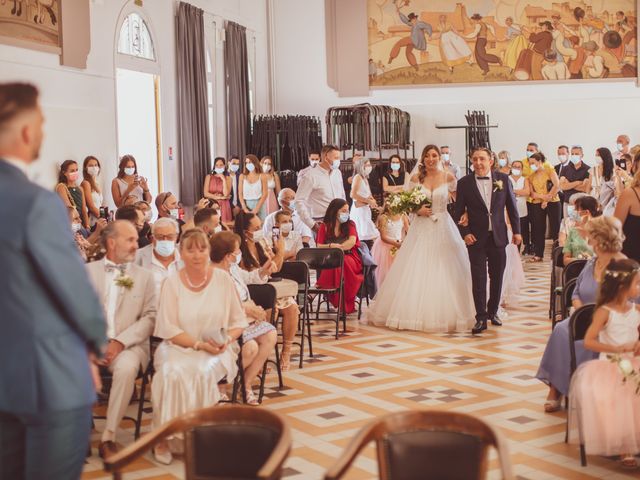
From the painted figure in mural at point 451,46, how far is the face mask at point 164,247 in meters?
15.4

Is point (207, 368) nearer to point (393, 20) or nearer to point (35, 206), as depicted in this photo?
point (35, 206)

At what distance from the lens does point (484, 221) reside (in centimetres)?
1044

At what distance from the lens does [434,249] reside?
1062 centimetres

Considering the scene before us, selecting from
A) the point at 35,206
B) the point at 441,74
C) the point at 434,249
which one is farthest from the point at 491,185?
the point at 441,74

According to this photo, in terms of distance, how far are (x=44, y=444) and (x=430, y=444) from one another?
1.31 meters

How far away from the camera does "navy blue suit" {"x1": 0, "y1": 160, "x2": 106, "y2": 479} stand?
300 cm

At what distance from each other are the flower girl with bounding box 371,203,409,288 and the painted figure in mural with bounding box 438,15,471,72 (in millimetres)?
10175

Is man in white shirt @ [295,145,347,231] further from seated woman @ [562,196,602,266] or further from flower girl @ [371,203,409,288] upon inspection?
seated woman @ [562,196,602,266]

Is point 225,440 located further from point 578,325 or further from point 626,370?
point 578,325

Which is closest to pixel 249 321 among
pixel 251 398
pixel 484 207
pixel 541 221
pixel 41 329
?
pixel 251 398

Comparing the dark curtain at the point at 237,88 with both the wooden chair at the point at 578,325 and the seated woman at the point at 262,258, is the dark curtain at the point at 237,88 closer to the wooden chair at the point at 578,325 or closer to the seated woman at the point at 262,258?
the seated woman at the point at 262,258

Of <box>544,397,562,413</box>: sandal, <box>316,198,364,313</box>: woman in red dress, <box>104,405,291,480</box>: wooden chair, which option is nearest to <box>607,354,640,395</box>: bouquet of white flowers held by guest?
<box>544,397,562,413</box>: sandal

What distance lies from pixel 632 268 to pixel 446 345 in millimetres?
4062

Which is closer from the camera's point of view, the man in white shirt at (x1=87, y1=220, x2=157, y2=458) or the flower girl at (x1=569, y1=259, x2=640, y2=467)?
the flower girl at (x1=569, y1=259, x2=640, y2=467)
